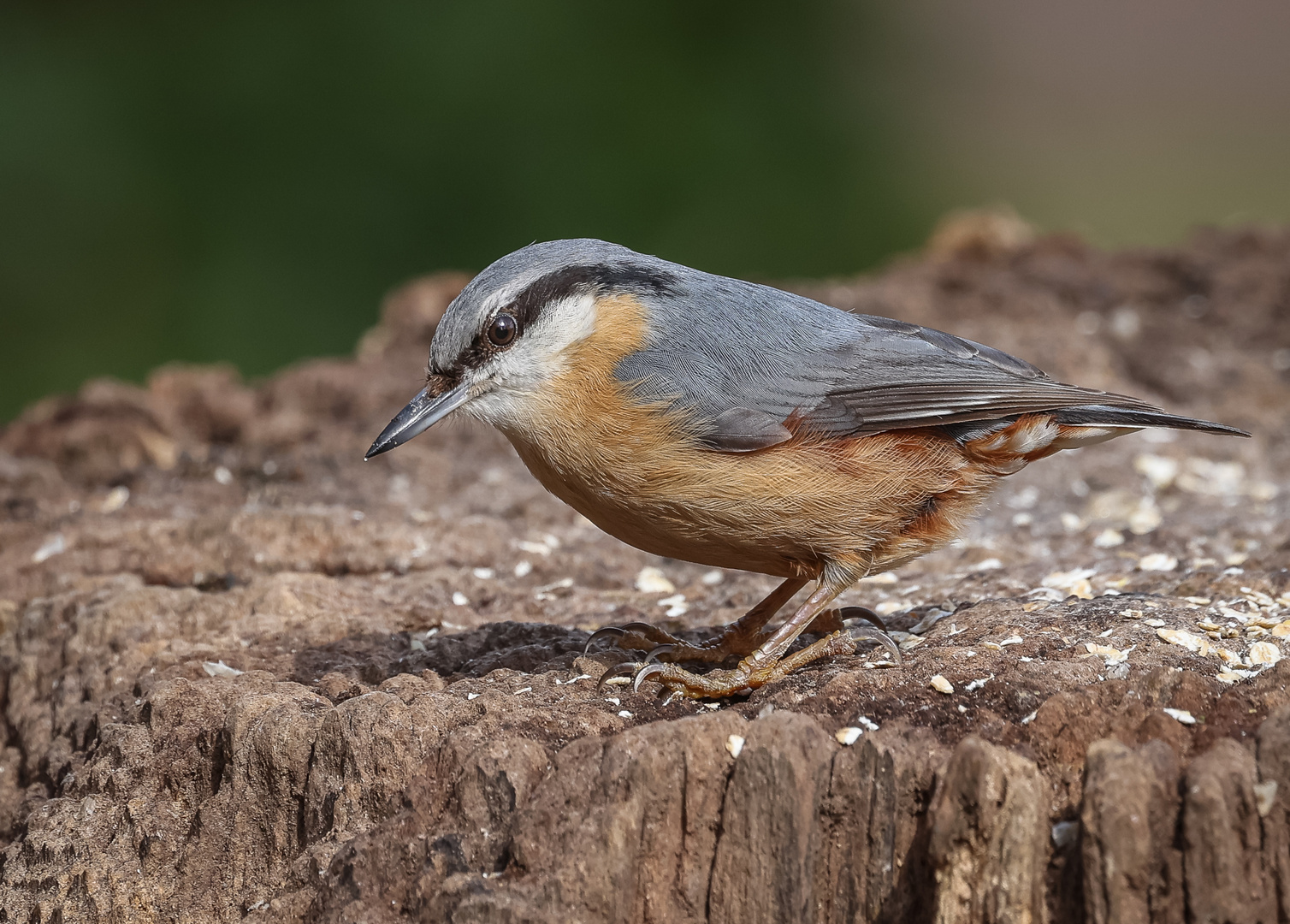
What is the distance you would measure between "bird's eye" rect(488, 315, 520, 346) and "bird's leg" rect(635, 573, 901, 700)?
908mm

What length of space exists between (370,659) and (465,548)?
3.27 feet

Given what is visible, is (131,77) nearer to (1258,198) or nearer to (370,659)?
(370,659)

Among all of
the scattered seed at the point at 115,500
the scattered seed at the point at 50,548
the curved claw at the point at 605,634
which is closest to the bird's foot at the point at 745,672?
the curved claw at the point at 605,634

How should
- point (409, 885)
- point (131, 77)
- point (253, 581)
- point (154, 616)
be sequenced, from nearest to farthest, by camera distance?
point (409, 885) → point (154, 616) → point (253, 581) → point (131, 77)

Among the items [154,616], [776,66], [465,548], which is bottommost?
[154,616]

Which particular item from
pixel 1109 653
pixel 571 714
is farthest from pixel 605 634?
pixel 1109 653

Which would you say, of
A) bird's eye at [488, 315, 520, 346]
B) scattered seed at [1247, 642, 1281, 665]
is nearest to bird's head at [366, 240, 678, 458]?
bird's eye at [488, 315, 520, 346]

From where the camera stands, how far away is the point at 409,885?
2.23 meters

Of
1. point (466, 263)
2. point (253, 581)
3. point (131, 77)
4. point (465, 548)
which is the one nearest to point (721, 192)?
point (466, 263)

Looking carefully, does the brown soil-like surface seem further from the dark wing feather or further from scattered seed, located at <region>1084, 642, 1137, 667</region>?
the dark wing feather

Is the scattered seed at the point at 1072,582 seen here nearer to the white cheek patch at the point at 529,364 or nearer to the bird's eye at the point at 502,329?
the white cheek patch at the point at 529,364

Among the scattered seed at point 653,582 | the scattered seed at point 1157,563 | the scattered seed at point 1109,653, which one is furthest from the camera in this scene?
the scattered seed at point 653,582

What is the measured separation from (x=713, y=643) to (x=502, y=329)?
1.10 metres

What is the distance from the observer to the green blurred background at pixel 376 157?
7.98m
